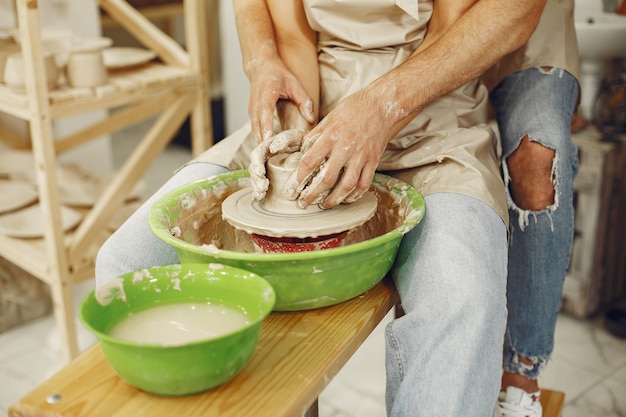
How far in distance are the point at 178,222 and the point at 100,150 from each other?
1.62 meters

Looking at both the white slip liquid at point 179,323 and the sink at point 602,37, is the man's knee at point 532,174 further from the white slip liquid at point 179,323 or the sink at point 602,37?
the sink at point 602,37

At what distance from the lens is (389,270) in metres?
1.14

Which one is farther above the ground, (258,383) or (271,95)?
(271,95)

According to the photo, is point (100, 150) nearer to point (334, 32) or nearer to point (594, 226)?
point (334, 32)

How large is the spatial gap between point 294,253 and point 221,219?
354 millimetres

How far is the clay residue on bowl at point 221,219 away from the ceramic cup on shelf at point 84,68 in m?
0.86

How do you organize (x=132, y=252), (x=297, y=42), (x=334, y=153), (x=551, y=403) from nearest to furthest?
(x=334, y=153)
(x=132, y=252)
(x=297, y=42)
(x=551, y=403)

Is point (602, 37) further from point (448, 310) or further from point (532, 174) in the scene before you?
point (448, 310)

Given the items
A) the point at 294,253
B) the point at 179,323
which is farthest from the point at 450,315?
the point at 179,323

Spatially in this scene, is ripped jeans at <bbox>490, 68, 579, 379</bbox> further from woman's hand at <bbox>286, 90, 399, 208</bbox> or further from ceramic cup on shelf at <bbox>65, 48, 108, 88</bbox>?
ceramic cup on shelf at <bbox>65, 48, 108, 88</bbox>

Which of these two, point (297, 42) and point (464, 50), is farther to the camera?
point (297, 42)

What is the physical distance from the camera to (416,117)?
1.31 metres

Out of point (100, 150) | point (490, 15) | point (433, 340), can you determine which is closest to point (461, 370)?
point (433, 340)

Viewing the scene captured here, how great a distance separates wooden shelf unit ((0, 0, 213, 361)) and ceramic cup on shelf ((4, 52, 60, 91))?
0.07 ft
